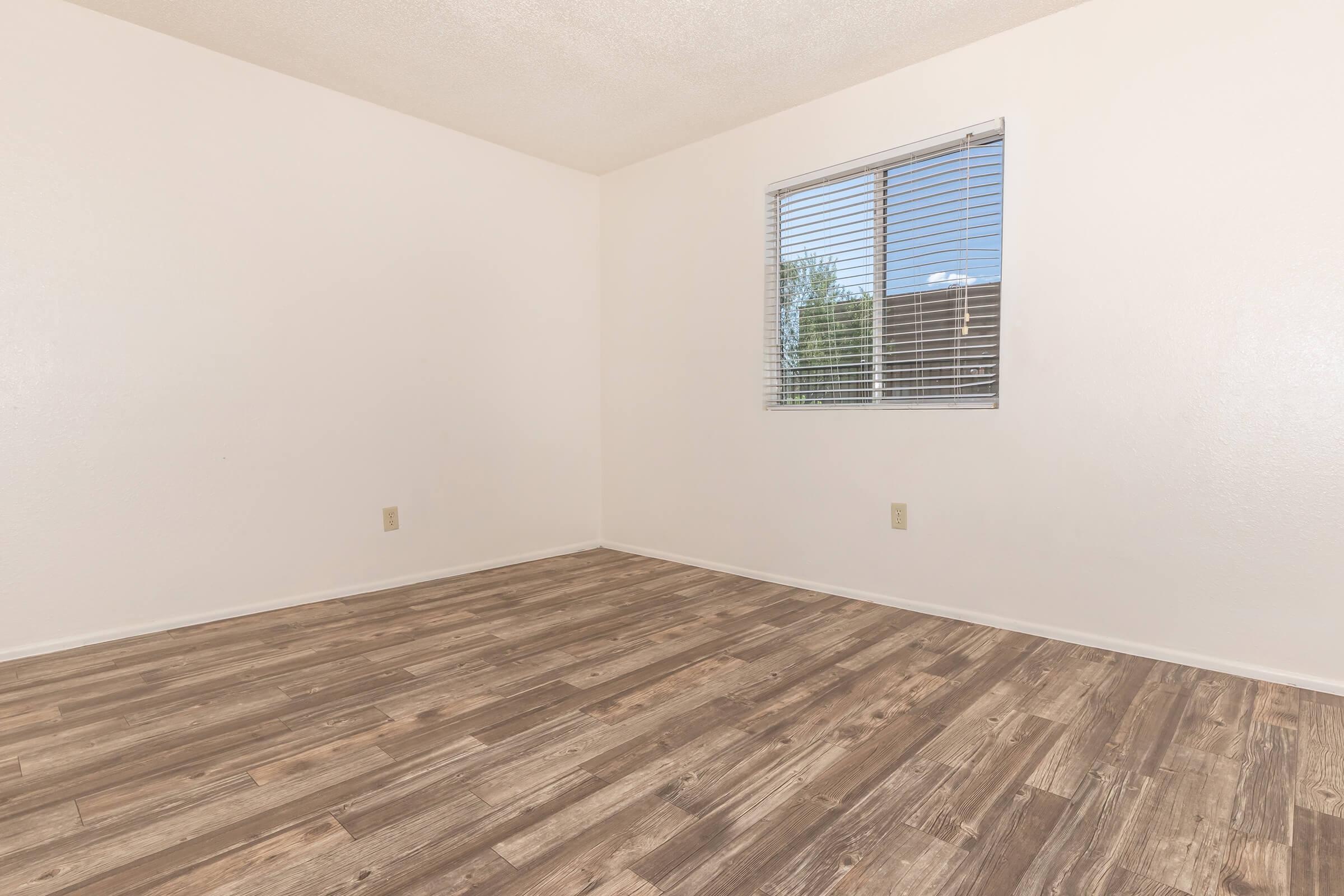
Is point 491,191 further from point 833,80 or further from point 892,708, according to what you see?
point 892,708

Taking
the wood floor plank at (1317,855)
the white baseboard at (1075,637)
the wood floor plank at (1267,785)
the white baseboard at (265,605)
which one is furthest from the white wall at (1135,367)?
the white baseboard at (265,605)

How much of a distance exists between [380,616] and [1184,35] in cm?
385

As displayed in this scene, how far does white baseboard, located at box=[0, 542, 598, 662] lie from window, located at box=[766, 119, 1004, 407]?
1.81 m

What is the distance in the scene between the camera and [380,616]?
122 inches

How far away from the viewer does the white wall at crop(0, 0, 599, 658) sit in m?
2.62

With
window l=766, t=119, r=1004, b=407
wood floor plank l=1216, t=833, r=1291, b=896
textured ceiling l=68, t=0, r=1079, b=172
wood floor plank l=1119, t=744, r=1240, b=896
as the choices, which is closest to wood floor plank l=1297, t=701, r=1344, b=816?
wood floor plank l=1119, t=744, r=1240, b=896

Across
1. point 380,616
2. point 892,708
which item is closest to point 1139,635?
point 892,708

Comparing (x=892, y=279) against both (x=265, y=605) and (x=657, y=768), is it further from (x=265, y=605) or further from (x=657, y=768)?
(x=265, y=605)

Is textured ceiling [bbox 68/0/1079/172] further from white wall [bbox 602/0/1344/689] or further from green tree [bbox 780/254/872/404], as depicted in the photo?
green tree [bbox 780/254/872/404]

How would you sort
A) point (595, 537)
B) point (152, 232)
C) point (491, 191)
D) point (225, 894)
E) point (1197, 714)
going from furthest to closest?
point (595, 537), point (491, 191), point (152, 232), point (1197, 714), point (225, 894)

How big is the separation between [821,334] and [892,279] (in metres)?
0.45

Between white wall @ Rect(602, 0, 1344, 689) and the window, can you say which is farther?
the window

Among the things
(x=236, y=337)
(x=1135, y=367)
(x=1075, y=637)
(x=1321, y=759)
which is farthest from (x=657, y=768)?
(x=236, y=337)

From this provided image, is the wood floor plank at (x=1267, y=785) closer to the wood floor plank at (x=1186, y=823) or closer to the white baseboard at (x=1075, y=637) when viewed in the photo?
the wood floor plank at (x=1186, y=823)
